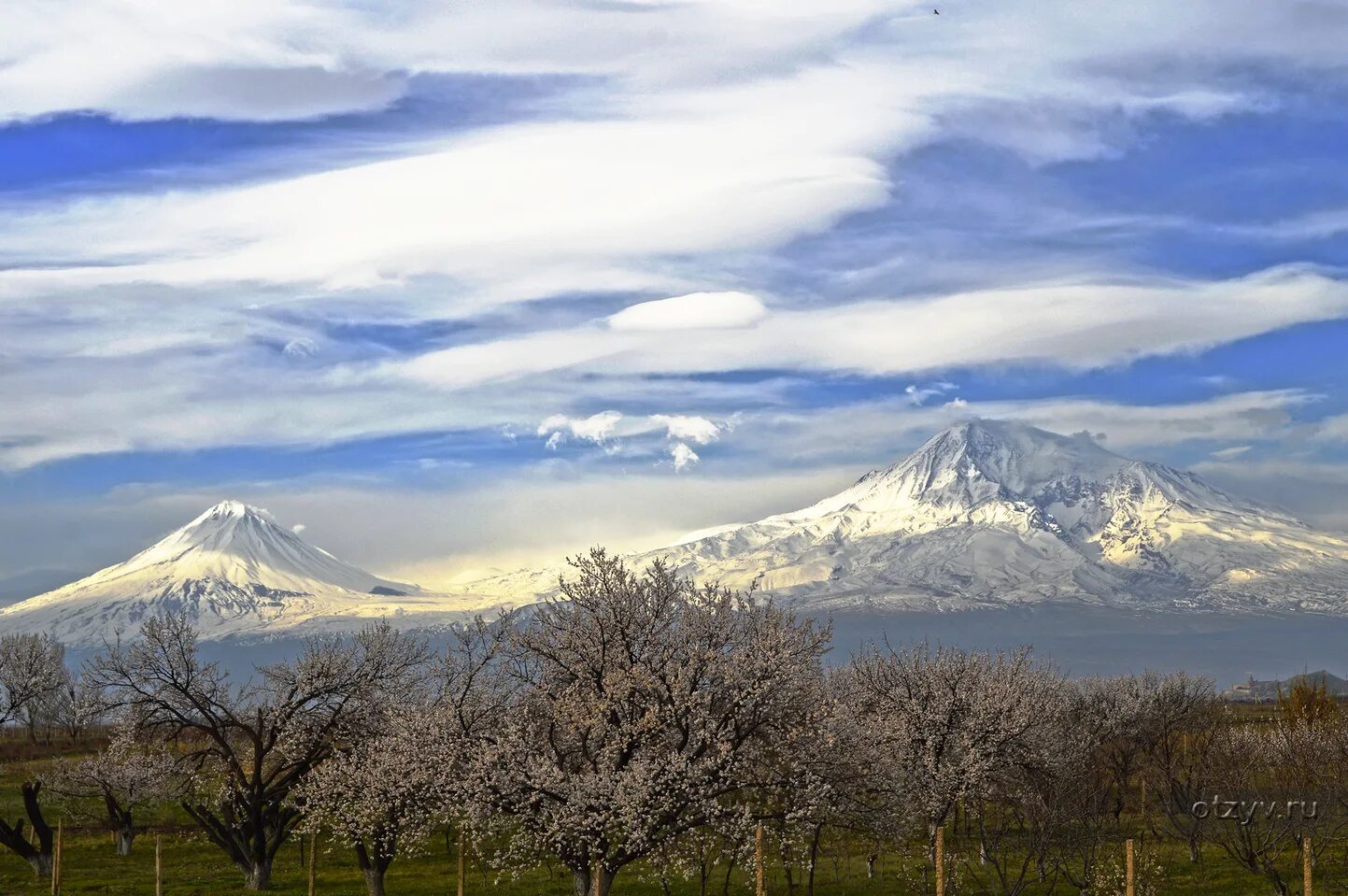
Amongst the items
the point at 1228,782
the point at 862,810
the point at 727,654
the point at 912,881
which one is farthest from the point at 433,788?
the point at 1228,782

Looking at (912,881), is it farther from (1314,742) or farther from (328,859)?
(328,859)

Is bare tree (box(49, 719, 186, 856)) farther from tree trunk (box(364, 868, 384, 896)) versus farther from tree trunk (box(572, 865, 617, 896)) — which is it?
tree trunk (box(572, 865, 617, 896))

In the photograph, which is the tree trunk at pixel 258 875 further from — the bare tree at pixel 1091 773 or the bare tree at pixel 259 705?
the bare tree at pixel 1091 773

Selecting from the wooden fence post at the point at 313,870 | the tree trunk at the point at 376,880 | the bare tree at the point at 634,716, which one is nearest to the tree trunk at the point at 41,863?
the wooden fence post at the point at 313,870

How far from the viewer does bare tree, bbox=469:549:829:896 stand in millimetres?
34469

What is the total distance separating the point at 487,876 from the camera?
52.9 metres

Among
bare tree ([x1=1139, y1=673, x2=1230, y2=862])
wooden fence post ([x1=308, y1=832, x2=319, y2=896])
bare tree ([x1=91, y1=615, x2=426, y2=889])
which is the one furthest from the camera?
bare tree ([x1=1139, y1=673, x2=1230, y2=862])

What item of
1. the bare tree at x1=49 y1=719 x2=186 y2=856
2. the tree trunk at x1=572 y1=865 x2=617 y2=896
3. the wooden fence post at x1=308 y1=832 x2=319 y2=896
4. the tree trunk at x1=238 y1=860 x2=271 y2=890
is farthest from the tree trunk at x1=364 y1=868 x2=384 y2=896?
the bare tree at x1=49 y1=719 x2=186 y2=856

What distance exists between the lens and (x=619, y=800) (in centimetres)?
3378

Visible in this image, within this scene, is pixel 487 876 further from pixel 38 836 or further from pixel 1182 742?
pixel 1182 742

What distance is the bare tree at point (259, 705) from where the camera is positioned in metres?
46.8

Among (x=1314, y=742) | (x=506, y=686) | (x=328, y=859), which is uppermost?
(x=506, y=686)

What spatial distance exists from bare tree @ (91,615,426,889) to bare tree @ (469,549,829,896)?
39.4 feet

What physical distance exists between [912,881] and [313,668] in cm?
2197
